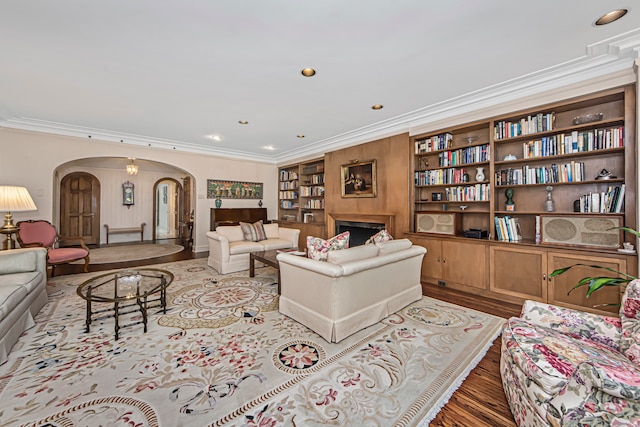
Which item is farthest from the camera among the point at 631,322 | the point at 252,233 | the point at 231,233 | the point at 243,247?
the point at 252,233

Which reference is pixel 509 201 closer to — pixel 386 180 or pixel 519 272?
pixel 519 272

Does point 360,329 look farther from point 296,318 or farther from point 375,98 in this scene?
point 375,98

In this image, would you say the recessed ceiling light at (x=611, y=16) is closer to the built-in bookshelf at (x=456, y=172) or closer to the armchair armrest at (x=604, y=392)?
the built-in bookshelf at (x=456, y=172)

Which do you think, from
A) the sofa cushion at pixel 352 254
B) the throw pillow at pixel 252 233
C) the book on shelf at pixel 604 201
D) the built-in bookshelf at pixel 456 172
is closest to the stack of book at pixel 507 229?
the built-in bookshelf at pixel 456 172

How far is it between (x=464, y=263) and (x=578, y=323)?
203 cm

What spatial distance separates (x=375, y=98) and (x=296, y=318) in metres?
2.96

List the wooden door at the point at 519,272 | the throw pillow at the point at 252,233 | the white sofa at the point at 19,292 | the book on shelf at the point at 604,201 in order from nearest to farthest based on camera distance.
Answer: the white sofa at the point at 19,292 < the book on shelf at the point at 604,201 < the wooden door at the point at 519,272 < the throw pillow at the point at 252,233

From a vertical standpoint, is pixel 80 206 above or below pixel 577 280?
above

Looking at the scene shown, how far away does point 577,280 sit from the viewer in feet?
9.14

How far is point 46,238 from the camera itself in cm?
436

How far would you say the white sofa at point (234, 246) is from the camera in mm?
4402

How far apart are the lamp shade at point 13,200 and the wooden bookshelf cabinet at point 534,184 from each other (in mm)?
5644

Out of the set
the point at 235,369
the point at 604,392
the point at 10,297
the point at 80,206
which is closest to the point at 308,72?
the point at 235,369

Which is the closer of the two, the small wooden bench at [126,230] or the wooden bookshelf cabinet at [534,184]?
the wooden bookshelf cabinet at [534,184]
